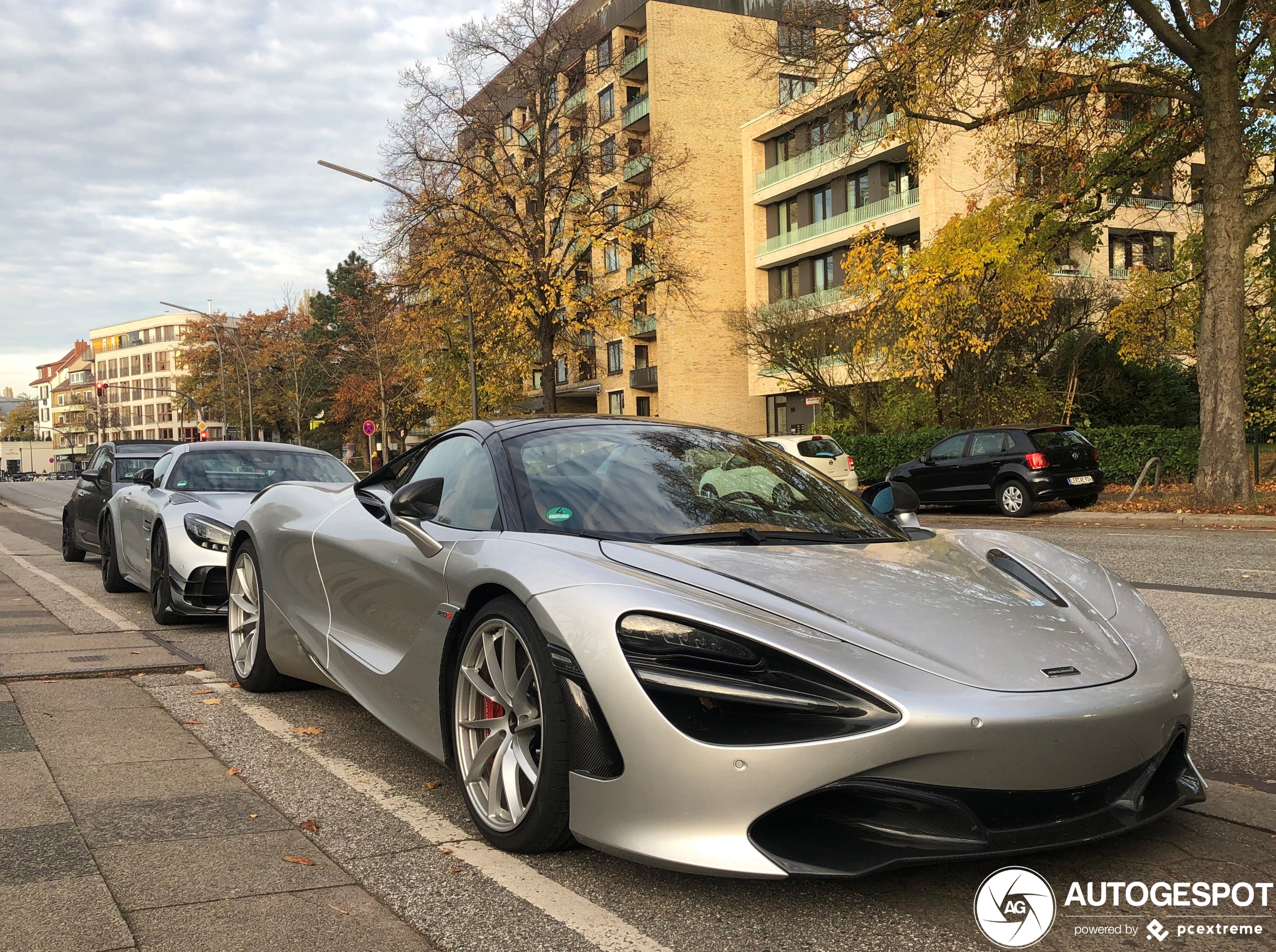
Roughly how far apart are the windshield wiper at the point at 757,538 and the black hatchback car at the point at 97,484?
9.71 metres

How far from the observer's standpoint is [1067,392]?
26.8 m

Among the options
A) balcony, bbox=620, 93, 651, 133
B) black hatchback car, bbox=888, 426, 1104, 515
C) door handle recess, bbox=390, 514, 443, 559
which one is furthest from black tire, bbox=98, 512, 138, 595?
balcony, bbox=620, 93, 651, 133

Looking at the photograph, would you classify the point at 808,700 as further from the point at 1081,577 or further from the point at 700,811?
the point at 1081,577

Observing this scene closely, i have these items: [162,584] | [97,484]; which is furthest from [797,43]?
[162,584]

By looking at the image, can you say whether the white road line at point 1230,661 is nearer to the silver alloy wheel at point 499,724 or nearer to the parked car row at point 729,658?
the parked car row at point 729,658

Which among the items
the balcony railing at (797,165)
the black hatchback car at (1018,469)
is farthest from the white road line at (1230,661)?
the balcony railing at (797,165)

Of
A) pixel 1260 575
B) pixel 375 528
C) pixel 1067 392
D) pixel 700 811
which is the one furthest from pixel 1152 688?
pixel 1067 392

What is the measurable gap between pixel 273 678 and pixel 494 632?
2.60m

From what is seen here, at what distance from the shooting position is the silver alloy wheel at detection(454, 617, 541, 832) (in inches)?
119

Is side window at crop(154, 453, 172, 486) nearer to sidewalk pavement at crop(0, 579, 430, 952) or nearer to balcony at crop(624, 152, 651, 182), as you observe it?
sidewalk pavement at crop(0, 579, 430, 952)

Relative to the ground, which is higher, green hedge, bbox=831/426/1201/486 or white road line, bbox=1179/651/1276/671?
green hedge, bbox=831/426/1201/486

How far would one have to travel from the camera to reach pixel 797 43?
17.6 metres

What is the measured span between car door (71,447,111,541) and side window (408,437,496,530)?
8.65 m

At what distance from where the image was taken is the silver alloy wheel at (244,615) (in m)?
5.37
